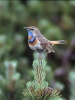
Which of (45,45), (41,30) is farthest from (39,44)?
(41,30)

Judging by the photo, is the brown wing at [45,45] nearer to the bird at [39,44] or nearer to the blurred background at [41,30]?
the bird at [39,44]

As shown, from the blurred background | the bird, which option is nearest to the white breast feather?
the bird

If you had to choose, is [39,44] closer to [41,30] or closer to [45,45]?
[45,45]

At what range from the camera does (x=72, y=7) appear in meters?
7.07

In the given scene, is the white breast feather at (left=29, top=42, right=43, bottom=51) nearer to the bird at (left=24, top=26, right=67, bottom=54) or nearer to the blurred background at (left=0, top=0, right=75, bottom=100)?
the bird at (left=24, top=26, right=67, bottom=54)

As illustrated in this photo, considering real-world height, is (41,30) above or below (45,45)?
above

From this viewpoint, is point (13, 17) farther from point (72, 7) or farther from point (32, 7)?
point (72, 7)

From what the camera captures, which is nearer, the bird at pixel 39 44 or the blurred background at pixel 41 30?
the bird at pixel 39 44

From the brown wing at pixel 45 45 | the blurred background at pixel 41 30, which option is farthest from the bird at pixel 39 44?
the blurred background at pixel 41 30

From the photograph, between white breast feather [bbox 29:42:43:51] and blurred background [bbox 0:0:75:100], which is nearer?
white breast feather [bbox 29:42:43:51]

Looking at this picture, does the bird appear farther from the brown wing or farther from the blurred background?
the blurred background

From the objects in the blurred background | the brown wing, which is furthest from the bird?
the blurred background

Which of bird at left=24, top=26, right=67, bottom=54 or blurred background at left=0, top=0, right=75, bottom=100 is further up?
blurred background at left=0, top=0, right=75, bottom=100

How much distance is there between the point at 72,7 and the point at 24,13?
3.23 feet
